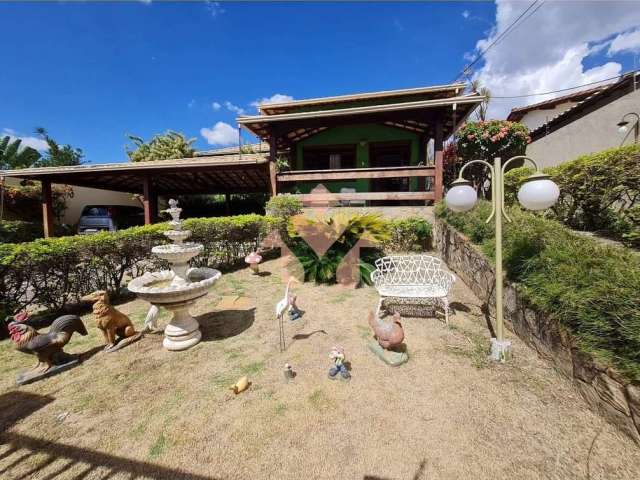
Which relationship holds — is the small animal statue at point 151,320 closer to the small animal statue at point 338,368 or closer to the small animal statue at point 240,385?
the small animal statue at point 240,385

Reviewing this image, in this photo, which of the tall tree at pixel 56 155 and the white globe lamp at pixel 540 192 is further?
the tall tree at pixel 56 155

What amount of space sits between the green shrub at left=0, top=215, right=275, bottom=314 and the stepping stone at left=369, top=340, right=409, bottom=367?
Result: 5280 millimetres

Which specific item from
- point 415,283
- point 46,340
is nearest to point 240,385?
point 46,340

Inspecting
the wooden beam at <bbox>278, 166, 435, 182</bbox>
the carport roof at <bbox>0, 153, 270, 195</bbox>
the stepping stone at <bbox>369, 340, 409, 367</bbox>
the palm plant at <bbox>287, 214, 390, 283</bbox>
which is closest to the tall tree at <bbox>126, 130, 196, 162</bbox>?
the carport roof at <bbox>0, 153, 270, 195</bbox>

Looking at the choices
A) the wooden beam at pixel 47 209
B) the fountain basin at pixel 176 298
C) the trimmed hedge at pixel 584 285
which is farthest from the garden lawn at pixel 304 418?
the wooden beam at pixel 47 209

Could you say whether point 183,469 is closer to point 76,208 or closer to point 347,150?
point 347,150

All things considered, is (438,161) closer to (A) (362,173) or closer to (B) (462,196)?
(A) (362,173)

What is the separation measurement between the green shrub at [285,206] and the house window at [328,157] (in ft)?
14.5

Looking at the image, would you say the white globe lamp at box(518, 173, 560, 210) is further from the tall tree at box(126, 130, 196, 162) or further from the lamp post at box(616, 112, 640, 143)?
the tall tree at box(126, 130, 196, 162)

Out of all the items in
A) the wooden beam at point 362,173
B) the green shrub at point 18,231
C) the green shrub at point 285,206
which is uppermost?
the wooden beam at point 362,173

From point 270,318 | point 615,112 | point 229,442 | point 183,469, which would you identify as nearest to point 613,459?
point 229,442

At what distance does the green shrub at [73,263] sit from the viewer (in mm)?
3990

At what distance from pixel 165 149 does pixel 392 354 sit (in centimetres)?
2193

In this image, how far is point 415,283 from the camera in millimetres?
4547
